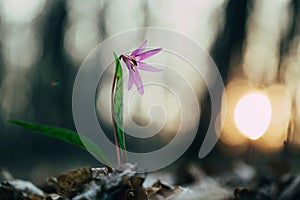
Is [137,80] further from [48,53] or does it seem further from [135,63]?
[48,53]

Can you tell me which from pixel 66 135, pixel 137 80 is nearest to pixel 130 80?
pixel 137 80

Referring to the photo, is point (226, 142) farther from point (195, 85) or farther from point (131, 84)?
point (131, 84)

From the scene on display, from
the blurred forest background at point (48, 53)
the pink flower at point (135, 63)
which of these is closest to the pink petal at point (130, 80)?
the pink flower at point (135, 63)

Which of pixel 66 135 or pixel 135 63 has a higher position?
pixel 135 63

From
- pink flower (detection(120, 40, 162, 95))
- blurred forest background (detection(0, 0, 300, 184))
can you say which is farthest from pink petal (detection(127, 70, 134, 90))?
blurred forest background (detection(0, 0, 300, 184))

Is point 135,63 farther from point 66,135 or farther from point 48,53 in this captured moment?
point 48,53

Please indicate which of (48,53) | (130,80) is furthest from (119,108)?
(48,53)

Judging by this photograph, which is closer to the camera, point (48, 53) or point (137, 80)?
point (137, 80)

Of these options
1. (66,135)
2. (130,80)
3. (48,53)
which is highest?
(48,53)

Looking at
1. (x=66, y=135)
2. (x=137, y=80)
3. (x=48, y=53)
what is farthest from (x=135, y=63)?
(x=48, y=53)

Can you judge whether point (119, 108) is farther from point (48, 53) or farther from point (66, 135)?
point (48, 53)

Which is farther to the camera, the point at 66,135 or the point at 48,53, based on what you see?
the point at 48,53
